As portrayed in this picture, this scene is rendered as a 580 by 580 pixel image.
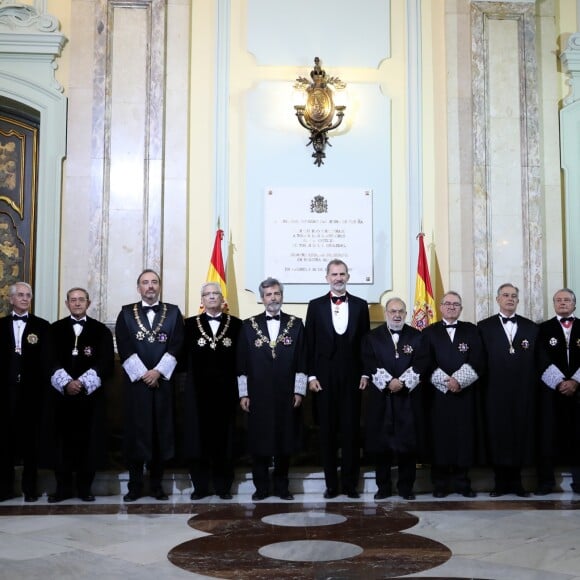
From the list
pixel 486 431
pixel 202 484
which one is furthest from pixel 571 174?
pixel 202 484

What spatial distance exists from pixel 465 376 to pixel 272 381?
1436mm

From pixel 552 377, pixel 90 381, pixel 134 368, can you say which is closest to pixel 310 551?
pixel 134 368

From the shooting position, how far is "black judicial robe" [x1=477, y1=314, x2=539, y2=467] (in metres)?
6.62

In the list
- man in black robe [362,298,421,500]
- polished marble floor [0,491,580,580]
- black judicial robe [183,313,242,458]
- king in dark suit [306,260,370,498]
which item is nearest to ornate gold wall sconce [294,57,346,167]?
king in dark suit [306,260,370,498]

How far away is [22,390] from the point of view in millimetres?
6395

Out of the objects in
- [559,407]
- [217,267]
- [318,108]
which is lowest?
[559,407]

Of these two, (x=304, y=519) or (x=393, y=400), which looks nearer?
(x=304, y=519)

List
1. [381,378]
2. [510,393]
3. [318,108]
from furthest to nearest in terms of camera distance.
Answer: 1. [318,108]
2. [510,393]
3. [381,378]

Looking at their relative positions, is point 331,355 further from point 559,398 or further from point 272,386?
point 559,398

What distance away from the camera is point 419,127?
8.13 metres

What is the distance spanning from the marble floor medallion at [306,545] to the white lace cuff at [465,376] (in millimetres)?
1213

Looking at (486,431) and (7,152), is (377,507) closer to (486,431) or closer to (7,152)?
(486,431)

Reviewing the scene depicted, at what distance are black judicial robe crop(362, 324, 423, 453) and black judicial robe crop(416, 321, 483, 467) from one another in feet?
0.39

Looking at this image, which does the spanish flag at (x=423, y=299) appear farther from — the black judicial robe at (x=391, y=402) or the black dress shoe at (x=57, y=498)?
the black dress shoe at (x=57, y=498)
